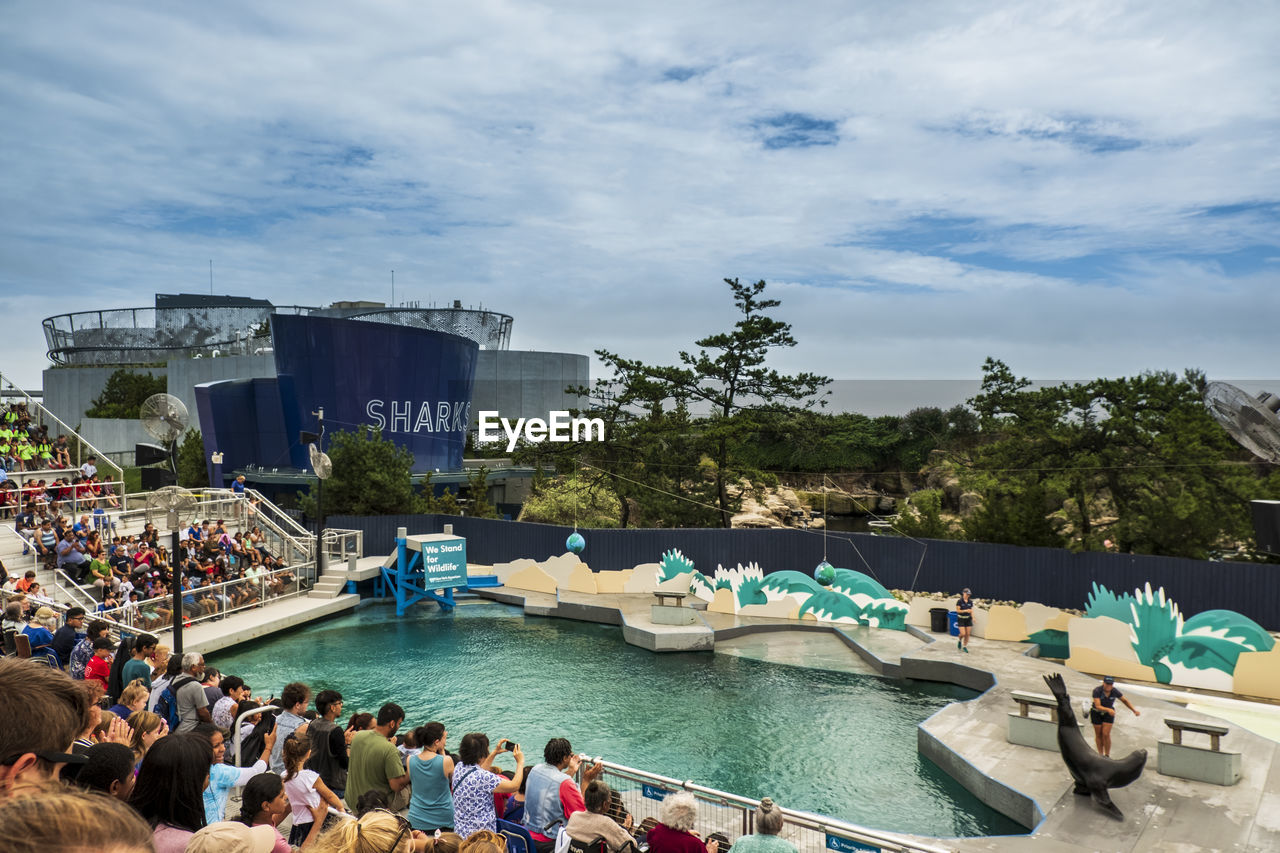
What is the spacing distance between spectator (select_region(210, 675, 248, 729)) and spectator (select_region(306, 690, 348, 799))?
1486mm

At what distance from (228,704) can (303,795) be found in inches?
101

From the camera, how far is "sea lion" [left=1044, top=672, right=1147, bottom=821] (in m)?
10.5

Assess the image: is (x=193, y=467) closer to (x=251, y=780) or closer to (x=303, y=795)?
(x=303, y=795)

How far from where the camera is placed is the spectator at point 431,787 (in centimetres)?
689

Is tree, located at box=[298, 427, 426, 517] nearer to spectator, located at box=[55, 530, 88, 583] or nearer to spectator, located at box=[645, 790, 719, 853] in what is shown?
spectator, located at box=[55, 530, 88, 583]

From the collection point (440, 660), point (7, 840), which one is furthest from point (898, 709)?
point (7, 840)

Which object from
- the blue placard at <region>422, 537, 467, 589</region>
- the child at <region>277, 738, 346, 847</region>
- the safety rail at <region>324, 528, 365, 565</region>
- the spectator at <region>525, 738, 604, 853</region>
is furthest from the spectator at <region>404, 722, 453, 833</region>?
the safety rail at <region>324, 528, 365, 565</region>

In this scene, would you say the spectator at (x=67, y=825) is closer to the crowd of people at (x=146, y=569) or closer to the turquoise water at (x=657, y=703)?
the turquoise water at (x=657, y=703)

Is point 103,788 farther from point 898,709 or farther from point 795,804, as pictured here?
point 898,709

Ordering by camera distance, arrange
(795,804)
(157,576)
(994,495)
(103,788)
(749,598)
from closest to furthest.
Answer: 1. (103,788)
2. (795,804)
3. (157,576)
4. (749,598)
5. (994,495)

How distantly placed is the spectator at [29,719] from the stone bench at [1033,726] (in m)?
13.0

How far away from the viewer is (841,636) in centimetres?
2148

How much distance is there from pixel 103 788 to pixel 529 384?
2177 inches

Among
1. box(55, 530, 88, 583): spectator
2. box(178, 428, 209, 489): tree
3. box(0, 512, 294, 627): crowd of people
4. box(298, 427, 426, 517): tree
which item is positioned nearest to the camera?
box(0, 512, 294, 627): crowd of people
